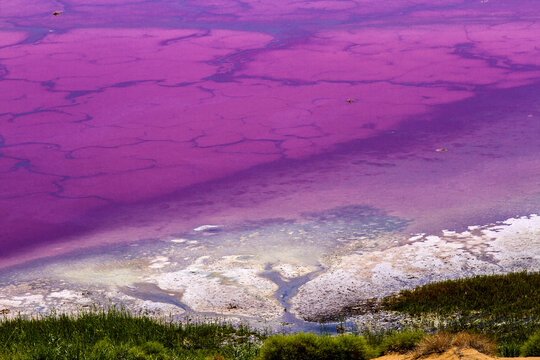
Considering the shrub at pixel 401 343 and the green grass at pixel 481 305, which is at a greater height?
the shrub at pixel 401 343

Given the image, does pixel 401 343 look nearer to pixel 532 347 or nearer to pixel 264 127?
pixel 532 347

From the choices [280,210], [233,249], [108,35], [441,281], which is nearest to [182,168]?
[280,210]

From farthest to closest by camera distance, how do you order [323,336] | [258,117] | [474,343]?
[258,117]
[323,336]
[474,343]

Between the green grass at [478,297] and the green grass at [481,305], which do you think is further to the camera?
the green grass at [478,297]

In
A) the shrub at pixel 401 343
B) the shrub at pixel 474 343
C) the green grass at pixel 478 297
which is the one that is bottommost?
the green grass at pixel 478 297

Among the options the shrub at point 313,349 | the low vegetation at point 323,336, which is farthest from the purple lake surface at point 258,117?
the shrub at point 313,349

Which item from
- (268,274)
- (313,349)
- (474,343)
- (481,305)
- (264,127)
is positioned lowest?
(268,274)

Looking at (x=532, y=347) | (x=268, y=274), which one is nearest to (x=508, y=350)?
(x=532, y=347)

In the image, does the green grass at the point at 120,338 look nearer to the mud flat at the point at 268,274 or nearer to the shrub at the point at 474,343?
the mud flat at the point at 268,274
